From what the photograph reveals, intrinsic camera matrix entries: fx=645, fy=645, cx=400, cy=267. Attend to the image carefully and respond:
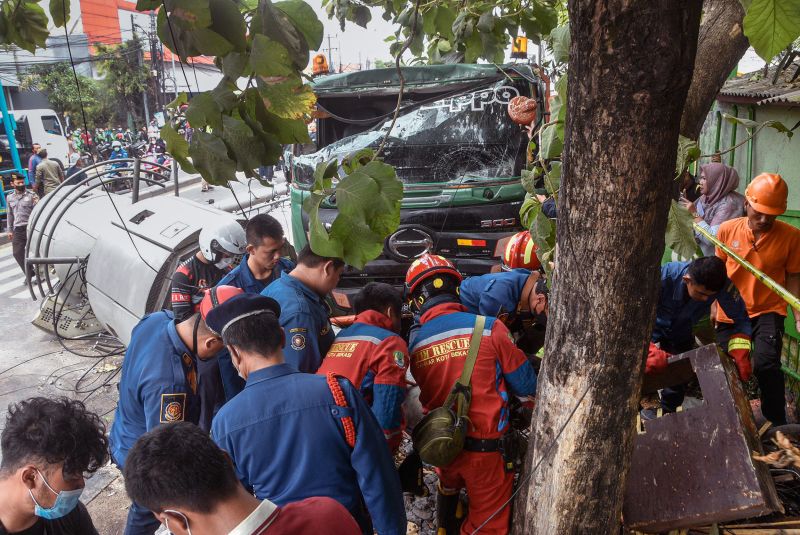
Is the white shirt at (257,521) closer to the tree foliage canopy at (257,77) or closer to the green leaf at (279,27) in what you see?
the tree foliage canopy at (257,77)

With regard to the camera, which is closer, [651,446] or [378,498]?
[378,498]

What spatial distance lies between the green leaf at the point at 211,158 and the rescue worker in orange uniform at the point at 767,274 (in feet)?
10.3

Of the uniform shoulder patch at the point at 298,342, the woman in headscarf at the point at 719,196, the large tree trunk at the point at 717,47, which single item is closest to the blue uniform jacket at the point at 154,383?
the uniform shoulder patch at the point at 298,342

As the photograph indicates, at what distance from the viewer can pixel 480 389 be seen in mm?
2918

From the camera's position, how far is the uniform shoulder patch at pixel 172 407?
260 centimetres

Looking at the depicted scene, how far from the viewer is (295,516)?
63.2 inches

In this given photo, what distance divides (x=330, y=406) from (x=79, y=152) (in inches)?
803

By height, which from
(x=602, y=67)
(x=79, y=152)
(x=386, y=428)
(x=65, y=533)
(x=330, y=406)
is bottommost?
(x=79, y=152)

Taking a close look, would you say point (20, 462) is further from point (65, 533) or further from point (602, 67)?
point (602, 67)

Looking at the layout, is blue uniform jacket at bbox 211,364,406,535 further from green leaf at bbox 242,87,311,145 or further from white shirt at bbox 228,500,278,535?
green leaf at bbox 242,87,311,145

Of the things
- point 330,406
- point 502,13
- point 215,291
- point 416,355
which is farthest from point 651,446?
point 502,13

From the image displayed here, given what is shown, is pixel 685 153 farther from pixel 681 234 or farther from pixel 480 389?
pixel 480 389

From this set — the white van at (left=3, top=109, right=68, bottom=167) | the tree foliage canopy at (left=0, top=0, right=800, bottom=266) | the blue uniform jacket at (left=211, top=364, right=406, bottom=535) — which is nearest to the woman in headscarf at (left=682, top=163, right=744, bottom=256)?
the blue uniform jacket at (left=211, top=364, right=406, bottom=535)

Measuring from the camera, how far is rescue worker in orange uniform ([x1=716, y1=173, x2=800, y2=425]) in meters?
3.72
